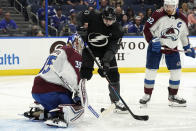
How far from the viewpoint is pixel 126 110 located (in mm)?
3902

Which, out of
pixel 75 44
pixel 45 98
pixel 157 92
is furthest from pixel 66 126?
pixel 157 92

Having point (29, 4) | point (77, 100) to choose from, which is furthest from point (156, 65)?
point (29, 4)

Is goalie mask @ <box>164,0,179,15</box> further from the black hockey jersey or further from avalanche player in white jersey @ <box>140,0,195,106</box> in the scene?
the black hockey jersey

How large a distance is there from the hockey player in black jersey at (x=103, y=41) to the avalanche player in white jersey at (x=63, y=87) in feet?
1.84

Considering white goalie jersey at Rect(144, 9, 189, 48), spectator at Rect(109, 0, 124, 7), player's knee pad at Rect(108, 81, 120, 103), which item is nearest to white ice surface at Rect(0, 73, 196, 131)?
player's knee pad at Rect(108, 81, 120, 103)

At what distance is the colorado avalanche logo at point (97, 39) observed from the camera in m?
3.84

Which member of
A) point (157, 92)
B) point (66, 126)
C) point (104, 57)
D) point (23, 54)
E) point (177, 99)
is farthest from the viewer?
point (23, 54)

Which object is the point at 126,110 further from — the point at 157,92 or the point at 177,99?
the point at 157,92

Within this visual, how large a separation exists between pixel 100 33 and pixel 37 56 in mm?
3718

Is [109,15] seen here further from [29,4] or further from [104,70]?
[29,4]

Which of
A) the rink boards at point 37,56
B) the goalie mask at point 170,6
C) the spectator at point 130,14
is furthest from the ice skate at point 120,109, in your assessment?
the spectator at point 130,14

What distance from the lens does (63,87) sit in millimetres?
3268

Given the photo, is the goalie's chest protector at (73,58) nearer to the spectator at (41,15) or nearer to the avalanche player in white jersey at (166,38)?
the avalanche player in white jersey at (166,38)

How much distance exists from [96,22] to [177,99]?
132 centimetres
